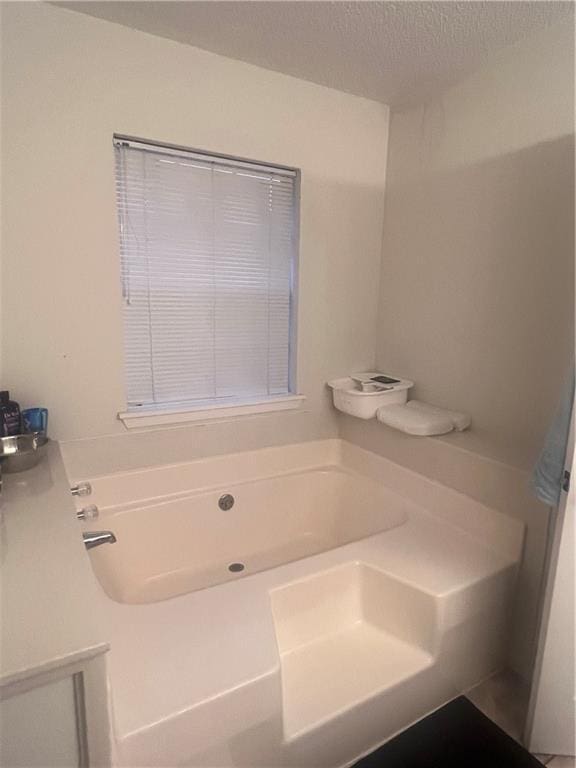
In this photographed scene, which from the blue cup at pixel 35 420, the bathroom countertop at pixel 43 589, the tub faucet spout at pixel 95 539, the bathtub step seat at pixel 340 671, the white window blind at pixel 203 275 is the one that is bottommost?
the bathtub step seat at pixel 340 671

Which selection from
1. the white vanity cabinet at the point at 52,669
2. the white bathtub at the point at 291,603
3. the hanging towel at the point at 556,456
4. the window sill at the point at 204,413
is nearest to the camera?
the white vanity cabinet at the point at 52,669

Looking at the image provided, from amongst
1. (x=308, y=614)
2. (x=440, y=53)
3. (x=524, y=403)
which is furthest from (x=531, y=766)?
(x=440, y=53)

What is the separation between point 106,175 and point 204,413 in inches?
40.7

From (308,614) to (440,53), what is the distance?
2.09 m

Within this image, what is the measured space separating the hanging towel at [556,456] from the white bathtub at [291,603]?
0.41 m

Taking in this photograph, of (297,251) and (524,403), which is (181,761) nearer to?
(524,403)

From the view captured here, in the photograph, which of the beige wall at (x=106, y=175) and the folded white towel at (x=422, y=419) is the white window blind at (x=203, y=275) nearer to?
the beige wall at (x=106, y=175)

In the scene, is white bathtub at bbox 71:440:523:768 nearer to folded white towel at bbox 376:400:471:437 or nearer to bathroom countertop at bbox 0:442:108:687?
bathroom countertop at bbox 0:442:108:687

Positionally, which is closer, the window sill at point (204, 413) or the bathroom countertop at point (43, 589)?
the bathroom countertop at point (43, 589)

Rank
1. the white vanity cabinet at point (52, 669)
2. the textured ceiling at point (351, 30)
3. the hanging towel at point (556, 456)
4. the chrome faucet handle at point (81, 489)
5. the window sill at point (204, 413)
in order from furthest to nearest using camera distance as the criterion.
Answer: the window sill at point (204, 413) → the chrome faucet handle at point (81, 489) → the textured ceiling at point (351, 30) → the hanging towel at point (556, 456) → the white vanity cabinet at point (52, 669)

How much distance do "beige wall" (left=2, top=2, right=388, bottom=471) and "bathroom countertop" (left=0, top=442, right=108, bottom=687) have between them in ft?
1.76

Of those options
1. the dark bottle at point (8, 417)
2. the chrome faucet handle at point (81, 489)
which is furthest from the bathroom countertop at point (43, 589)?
the chrome faucet handle at point (81, 489)

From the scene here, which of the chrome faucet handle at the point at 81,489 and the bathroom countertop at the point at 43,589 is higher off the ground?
the bathroom countertop at the point at 43,589

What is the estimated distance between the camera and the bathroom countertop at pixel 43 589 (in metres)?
0.74
